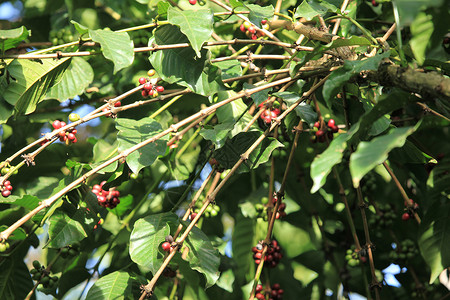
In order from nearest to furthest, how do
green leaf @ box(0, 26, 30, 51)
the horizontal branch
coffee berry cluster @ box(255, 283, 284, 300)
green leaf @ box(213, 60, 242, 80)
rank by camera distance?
the horizontal branch < green leaf @ box(0, 26, 30, 51) < green leaf @ box(213, 60, 242, 80) < coffee berry cluster @ box(255, 283, 284, 300)

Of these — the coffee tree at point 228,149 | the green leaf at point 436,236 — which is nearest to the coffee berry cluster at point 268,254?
the coffee tree at point 228,149

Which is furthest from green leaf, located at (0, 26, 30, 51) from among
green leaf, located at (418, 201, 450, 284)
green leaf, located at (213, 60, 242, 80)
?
green leaf, located at (418, 201, 450, 284)

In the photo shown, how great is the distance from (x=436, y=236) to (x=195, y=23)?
3.15ft

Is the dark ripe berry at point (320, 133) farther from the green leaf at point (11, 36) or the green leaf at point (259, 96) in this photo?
the green leaf at point (11, 36)

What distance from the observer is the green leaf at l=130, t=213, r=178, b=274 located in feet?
4.88

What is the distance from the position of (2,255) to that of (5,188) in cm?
40

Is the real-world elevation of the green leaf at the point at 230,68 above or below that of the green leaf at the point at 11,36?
below

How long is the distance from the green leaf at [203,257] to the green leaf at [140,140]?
28 centimetres

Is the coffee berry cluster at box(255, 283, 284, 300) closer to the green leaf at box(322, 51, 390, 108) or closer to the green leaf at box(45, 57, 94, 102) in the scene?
the green leaf at box(322, 51, 390, 108)

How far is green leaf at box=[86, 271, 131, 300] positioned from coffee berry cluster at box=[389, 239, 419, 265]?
107cm

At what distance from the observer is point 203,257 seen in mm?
1539

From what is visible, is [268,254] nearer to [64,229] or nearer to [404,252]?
[404,252]

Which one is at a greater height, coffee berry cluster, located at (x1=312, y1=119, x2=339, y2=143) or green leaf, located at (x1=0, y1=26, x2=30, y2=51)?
green leaf, located at (x1=0, y1=26, x2=30, y2=51)

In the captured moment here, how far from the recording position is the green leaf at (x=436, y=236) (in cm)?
151
